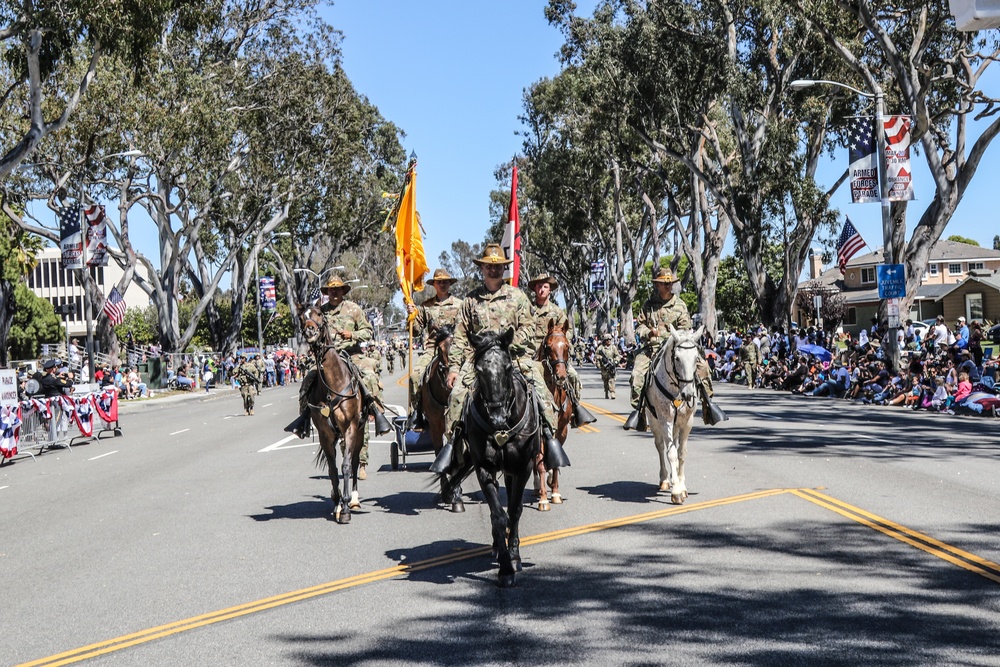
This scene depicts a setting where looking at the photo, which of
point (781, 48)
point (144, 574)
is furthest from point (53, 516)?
point (781, 48)

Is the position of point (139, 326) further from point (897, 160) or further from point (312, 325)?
point (312, 325)

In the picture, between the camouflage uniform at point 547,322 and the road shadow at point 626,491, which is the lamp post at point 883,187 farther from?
the camouflage uniform at point 547,322

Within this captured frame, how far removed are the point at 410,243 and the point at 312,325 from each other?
6323 millimetres

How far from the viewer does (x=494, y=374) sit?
24.7ft

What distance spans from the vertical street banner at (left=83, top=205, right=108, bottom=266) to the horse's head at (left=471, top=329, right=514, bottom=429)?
115 ft

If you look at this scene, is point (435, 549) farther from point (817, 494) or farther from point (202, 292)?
point (202, 292)

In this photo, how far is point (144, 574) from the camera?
850 centimetres

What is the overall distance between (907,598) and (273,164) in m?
47.9

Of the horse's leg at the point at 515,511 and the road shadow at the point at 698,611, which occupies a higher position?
the horse's leg at the point at 515,511

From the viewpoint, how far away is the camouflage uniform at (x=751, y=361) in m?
36.6

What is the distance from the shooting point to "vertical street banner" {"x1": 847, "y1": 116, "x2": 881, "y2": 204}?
2944cm

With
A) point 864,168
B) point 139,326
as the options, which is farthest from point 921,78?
point 139,326

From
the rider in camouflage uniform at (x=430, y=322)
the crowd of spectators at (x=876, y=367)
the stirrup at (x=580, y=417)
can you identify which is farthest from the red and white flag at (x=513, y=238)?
the crowd of spectators at (x=876, y=367)

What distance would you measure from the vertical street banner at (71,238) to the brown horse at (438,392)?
1125 inches
